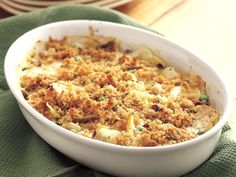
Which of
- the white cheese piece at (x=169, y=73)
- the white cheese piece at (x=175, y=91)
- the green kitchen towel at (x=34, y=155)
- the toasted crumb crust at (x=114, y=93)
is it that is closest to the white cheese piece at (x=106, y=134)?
the toasted crumb crust at (x=114, y=93)

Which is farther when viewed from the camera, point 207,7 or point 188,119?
point 207,7

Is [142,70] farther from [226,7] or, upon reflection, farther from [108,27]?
[226,7]

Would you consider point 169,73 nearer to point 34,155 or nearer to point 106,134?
point 106,134

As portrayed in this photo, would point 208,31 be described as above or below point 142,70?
below

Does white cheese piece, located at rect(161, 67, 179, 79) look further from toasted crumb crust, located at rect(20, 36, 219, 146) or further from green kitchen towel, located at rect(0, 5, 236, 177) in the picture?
green kitchen towel, located at rect(0, 5, 236, 177)

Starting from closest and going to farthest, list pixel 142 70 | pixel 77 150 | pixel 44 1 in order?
pixel 77 150 < pixel 142 70 < pixel 44 1

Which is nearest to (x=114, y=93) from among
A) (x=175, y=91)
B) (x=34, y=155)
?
(x=175, y=91)

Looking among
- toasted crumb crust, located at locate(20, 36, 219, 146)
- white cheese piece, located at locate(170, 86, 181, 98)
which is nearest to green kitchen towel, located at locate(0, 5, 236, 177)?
toasted crumb crust, located at locate(20, 36, 219, 146)

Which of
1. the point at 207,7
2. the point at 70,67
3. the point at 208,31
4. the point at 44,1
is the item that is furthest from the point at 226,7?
the point at 70,67

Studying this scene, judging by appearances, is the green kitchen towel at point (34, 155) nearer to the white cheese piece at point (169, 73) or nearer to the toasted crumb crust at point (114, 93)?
the toasted crumb crust at point (114, 93)
